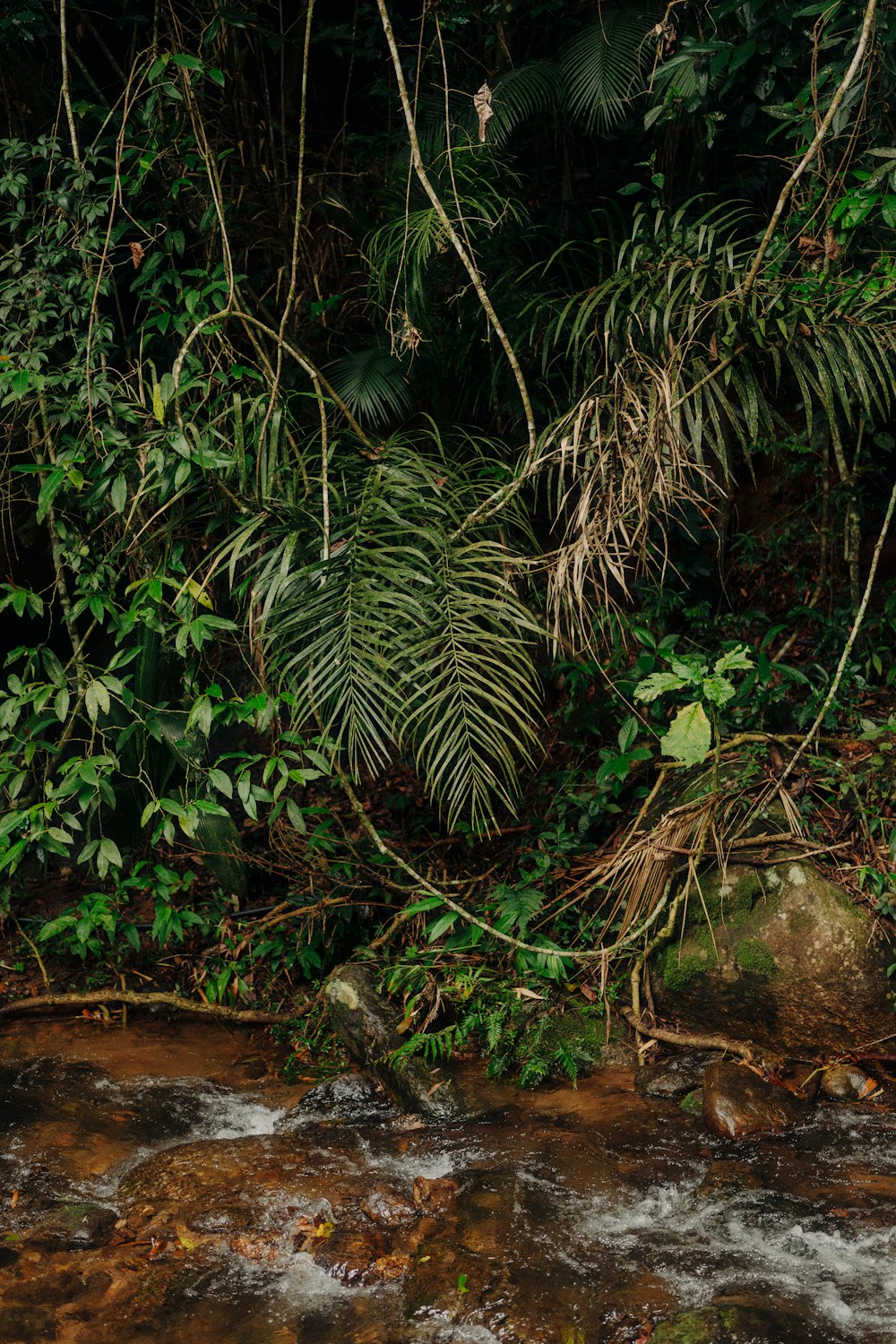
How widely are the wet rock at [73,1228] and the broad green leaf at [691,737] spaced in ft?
6.01

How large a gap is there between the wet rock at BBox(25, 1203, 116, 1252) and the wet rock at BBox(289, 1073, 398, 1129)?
23.0 inches

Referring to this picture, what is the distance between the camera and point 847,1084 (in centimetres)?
298

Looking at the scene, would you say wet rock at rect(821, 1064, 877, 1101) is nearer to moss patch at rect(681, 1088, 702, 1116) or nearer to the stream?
the stream

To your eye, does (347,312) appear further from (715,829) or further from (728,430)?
(715,829)

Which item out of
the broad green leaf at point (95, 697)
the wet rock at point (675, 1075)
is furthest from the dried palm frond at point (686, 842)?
the broad green leaf at point (95, 697)

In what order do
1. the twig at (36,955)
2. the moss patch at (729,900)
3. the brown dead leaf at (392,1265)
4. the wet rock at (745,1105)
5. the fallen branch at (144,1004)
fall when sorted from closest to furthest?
the brown dead leaf at (392,1265) → the wet rock at (745,1105) → the moss patch at (729,900) → the fallen branch at (144,1004) → the twig at (36,955)

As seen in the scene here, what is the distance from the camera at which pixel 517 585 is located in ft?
12.2

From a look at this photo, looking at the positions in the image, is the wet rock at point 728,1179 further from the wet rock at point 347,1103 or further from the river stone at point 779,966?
the wet rock at point 347,1103

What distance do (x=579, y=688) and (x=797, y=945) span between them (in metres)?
1.24

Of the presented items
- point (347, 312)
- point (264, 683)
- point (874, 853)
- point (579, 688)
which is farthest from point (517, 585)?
point (347, 312)

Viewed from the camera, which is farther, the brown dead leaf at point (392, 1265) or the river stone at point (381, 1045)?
the river stone at point (381, 1045)

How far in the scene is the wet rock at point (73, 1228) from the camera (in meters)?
2.61

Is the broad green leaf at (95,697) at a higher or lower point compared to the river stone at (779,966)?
higher

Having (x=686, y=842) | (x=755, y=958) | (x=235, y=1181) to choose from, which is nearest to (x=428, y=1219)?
(x=235, y=1181)
